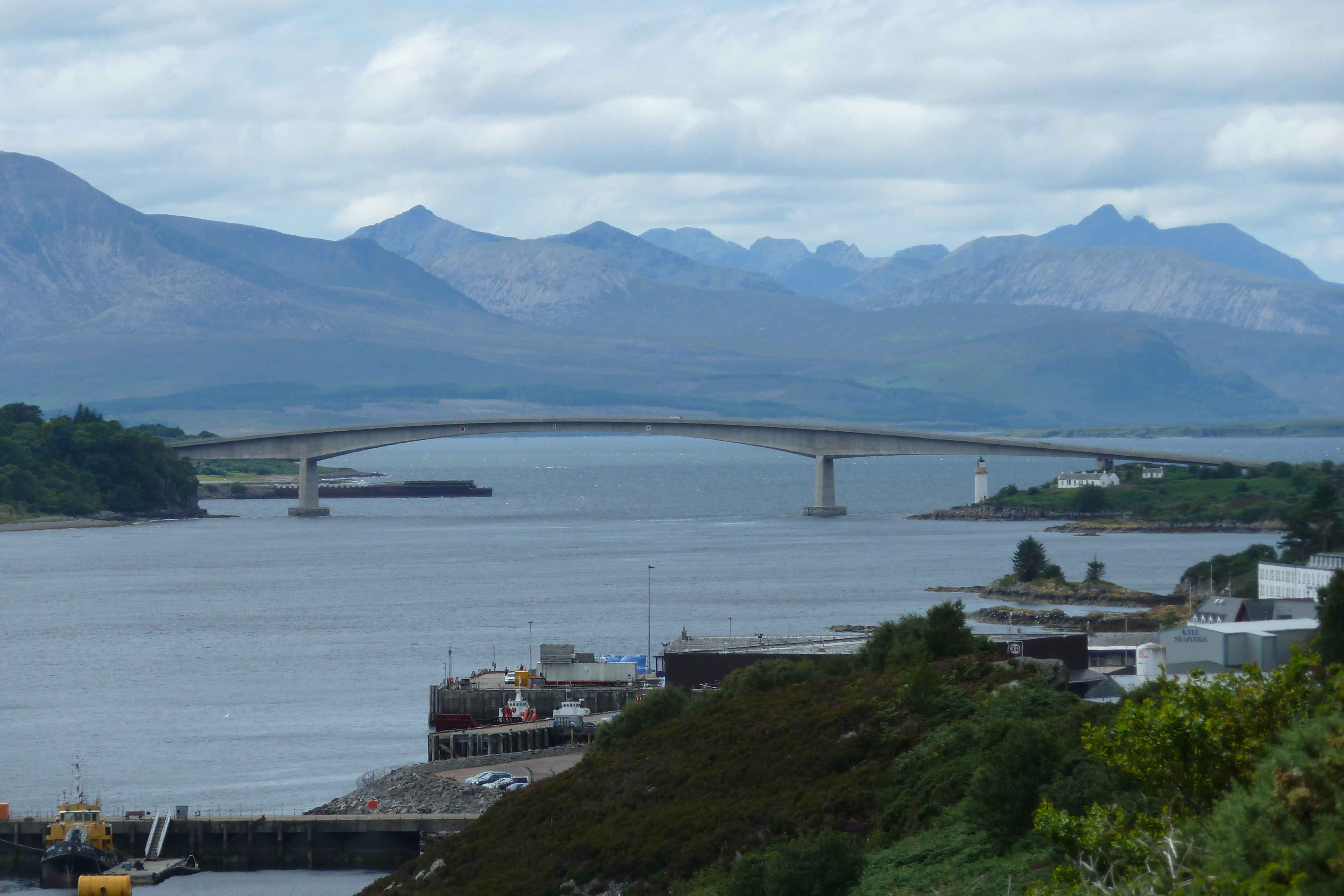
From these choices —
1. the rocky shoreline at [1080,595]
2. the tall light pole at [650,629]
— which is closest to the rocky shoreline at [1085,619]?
the rocky shoreline at [1080,595]

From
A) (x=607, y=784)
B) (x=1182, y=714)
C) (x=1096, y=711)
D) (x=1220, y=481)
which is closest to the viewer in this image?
(x=1182, y=714)

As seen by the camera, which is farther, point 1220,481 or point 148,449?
point 148,449

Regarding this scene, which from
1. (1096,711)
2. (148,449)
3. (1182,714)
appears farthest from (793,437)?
(1182,714)

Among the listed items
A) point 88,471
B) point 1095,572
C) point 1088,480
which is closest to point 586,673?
point 1095,572

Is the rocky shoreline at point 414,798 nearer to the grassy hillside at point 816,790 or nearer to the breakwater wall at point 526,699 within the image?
the grassy hillside at point 816,790

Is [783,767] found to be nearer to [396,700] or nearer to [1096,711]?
[1096,711]

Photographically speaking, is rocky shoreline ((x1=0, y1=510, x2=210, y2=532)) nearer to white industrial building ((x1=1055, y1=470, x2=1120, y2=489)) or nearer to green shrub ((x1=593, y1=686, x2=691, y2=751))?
white industrial building ((x1=1055, y1=470, x2=1120, y2=489))

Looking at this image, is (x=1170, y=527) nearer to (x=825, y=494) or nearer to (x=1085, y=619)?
(x=825, y=494)

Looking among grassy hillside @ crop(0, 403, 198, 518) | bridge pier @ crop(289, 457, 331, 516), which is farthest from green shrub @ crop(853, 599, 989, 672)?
bridge pier @ crop(289, 457, 331, 516)
